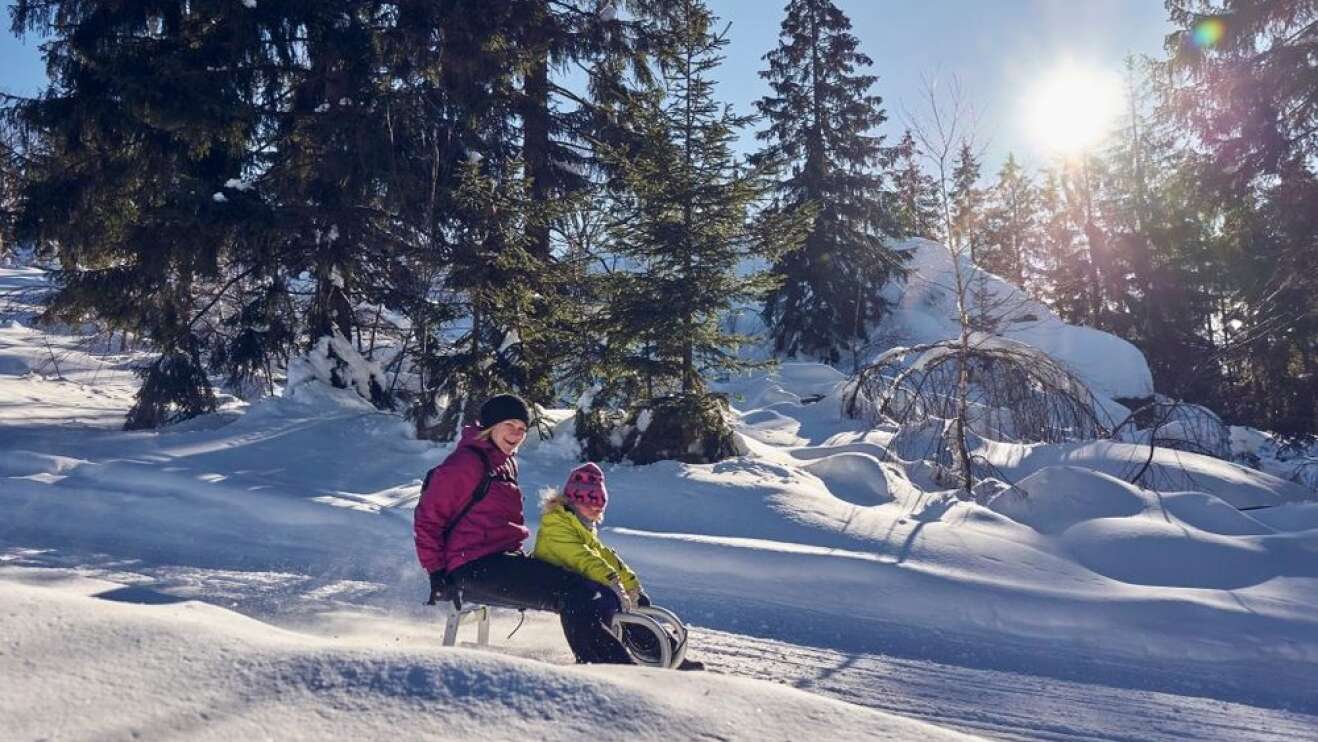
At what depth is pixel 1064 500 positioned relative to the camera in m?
7.87

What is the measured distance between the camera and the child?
4.26 metres

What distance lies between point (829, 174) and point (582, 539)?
74.9ft

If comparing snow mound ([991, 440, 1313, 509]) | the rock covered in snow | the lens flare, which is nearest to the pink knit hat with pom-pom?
snow mound ([991, 440, 1313, 509])

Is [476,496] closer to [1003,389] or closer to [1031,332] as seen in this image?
[1003,389]

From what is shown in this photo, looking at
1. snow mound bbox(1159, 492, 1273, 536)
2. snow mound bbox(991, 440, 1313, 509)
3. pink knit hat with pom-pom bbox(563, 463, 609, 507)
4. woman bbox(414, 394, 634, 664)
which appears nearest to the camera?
woman bbox(414, 394, 634, 664)

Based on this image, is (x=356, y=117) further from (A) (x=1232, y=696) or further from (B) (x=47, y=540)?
(A) (x=1232, y=696)

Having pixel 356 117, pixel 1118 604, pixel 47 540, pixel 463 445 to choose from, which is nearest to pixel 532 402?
pixel 356 117

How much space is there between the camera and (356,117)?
10.5 metres

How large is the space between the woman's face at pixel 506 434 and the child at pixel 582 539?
14.9 inches

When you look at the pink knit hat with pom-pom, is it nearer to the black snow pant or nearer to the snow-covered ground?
the black snow pant

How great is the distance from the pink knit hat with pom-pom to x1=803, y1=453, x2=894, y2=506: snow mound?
4473mm

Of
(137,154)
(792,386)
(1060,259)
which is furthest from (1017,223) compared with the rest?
(137,154)

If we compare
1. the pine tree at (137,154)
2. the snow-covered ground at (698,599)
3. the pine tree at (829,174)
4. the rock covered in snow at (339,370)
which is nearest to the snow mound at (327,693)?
the snow-covered ground at (698,599)

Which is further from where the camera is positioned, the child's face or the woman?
the child's face
